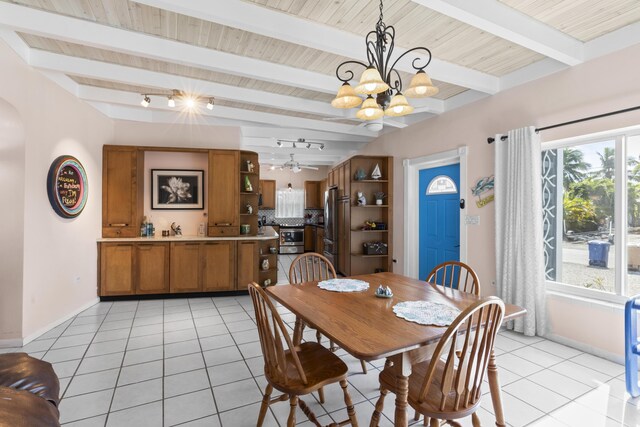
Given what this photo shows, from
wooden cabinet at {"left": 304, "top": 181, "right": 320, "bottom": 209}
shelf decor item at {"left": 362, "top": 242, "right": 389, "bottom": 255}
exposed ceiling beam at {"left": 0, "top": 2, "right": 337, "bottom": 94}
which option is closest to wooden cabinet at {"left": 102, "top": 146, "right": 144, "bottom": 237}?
exposed ceiling beam at {"left": 0, "top": 2, "right": 337, "bottom": 94}

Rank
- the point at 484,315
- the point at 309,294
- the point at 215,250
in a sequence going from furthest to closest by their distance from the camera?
the point at 215,250
the point at 309,294
the point at 484,315

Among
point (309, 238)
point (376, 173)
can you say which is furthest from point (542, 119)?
point (309, 238)

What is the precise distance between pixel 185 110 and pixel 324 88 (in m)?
2.46

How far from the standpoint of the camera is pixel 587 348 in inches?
113

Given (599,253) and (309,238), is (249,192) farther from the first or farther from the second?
(599,253)

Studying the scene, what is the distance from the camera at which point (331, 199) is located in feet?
21.4

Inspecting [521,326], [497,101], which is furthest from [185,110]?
[521,326]

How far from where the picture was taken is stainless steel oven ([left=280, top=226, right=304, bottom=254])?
353 inches

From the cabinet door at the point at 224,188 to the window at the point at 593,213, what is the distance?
4012mm

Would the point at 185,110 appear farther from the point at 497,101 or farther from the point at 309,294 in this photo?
the point at 497,101

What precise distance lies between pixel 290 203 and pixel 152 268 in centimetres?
546

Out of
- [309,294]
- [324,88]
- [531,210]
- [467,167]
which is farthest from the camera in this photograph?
[467,167]

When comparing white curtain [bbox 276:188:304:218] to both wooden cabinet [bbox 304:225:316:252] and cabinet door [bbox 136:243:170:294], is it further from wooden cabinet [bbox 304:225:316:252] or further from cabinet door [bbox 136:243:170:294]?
cabinet door [bbox 136:243:170:294]

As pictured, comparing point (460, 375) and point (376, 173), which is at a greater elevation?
point (376, 173)
